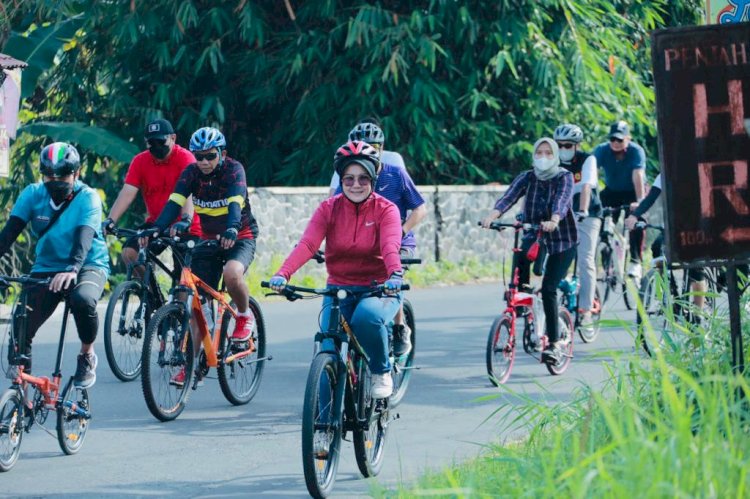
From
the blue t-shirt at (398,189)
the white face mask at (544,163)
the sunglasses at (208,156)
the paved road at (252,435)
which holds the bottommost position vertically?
the paved road at (252,435)

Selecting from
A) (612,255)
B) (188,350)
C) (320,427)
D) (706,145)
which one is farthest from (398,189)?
(612,255)

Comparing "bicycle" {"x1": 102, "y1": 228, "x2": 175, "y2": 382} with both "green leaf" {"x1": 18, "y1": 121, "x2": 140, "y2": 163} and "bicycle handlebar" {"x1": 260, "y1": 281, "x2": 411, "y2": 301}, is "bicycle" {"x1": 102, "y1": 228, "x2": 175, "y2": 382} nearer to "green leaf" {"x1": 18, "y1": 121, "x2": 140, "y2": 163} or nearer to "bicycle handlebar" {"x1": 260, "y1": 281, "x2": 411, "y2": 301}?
"bicycle handlebar" {"x1": 260, "y1": 281, "x2": 411, "y2": 301}

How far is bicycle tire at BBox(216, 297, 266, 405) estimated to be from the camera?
979 centimetres

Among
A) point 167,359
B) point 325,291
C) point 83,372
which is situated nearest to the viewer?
point 325,291

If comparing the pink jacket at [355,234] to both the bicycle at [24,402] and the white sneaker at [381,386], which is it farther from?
the bicycle at [24,402]

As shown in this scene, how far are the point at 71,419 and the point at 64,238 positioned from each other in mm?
1079

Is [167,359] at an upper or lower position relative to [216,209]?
lower

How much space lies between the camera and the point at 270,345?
13289 mm

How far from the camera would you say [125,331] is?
10.5 metres

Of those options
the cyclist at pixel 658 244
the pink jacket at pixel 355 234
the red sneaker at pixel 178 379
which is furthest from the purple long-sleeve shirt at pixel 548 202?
the pink jacket at pixel 355 234

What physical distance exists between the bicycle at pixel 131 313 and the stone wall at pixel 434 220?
29.0 feet

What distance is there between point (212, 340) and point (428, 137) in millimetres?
15328

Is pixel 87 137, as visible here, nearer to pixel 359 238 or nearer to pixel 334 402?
pixel 359 238

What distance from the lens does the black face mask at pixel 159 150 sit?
11.1 meters
